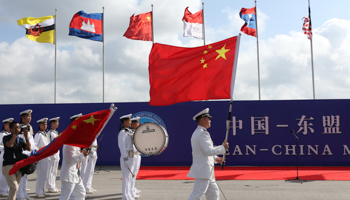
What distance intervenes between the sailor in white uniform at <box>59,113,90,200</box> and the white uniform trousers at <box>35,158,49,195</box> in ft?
10.8

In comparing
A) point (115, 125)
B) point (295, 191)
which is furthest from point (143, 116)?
point (295, 191)

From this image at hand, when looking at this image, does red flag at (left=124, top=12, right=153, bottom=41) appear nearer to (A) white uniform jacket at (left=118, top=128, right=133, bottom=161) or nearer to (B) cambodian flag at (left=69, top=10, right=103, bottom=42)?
(B) cambodian flag at (left=69, top=10, right=103, bottom=42)

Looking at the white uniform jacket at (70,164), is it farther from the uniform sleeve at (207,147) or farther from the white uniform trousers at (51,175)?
the white uniform trousers at (51,175)

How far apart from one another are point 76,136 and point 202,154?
237 centimetres

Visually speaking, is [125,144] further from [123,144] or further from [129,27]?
[129,27]

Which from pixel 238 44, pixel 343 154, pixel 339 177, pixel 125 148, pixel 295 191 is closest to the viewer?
pixel 238 44

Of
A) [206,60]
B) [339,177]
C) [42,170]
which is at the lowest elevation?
[339,177]

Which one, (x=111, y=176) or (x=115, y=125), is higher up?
(x=115, y=125)

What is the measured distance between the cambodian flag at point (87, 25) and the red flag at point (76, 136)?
1414 cm

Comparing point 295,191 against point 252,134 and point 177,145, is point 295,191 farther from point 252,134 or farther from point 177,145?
point 177,145

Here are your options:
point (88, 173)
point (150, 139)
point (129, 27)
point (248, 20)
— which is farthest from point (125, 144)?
point (248, 20)

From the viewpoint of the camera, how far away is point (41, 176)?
31.8ft

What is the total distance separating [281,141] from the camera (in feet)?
50.8

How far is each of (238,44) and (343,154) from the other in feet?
36.2
